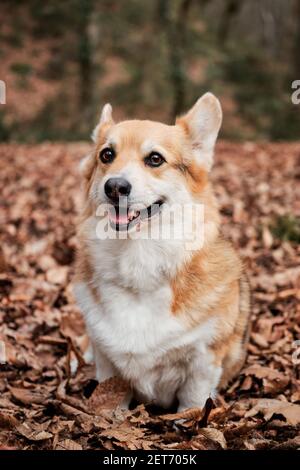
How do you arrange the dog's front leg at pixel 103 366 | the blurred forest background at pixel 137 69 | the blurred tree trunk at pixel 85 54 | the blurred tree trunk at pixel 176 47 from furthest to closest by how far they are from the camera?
the blurred forest background at pixel 137 69
the blurred tree trunk at pixel 176 47
the blurred tree trunk at pixel 85 54
the dog's front leg at pixel 103 366

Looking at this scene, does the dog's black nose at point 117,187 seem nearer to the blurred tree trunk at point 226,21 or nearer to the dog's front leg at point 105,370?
the dog's front leg at point 105,370

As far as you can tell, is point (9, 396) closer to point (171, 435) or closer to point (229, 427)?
point (171, 435)

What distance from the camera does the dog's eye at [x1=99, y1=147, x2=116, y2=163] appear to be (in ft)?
10.4

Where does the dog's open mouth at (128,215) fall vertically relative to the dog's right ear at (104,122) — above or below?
below

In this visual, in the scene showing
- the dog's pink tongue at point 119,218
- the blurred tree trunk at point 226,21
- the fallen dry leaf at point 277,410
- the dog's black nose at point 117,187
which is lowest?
the fallen dry leaf at point 277,410

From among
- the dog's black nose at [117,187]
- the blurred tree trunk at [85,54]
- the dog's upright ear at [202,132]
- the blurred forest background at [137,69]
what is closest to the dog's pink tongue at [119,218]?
the dog's black nose at [117,187]

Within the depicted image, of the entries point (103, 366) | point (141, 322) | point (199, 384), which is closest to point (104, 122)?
point (141, 322)

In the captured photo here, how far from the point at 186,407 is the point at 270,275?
6.69 feet

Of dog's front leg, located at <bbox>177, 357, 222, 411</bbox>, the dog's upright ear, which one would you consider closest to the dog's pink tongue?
the dog's upright ear

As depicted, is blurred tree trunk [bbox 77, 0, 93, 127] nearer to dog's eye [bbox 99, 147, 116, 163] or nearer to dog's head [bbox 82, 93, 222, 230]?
dog's head [bbox 82, 93, 222, 230]

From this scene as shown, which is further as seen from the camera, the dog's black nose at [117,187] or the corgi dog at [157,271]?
the corgi dog at [157,271]

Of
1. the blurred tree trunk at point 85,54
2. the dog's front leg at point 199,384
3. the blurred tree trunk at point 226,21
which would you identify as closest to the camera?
the dog's front leg at point 199,384

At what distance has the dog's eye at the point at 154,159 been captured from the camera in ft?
10.2

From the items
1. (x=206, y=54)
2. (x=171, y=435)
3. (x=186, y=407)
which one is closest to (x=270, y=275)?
(x=186, y=407)
